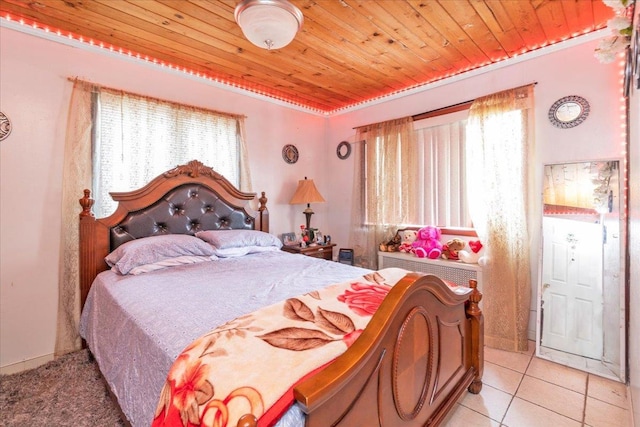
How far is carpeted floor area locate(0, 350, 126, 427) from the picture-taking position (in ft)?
5.29

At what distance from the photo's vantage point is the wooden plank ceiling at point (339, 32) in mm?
1908

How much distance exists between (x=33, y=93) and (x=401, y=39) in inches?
109

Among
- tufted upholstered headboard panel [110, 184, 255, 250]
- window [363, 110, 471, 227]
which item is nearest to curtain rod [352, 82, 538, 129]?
window [363, 110, 471, 227]

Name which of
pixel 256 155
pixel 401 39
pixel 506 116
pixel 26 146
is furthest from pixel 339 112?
pixel 26 146

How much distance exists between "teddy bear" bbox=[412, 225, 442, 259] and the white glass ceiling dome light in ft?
7.20

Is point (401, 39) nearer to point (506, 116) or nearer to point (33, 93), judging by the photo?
point (506, 116)

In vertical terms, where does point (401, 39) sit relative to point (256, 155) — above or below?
above

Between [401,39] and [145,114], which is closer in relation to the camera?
[401,39]

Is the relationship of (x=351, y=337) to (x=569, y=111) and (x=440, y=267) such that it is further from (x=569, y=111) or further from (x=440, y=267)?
(x=569, y=111)

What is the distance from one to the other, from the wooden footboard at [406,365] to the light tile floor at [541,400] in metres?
0.15

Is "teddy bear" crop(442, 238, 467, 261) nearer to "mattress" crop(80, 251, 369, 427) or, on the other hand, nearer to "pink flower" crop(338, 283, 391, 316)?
"mattress" crop(80, 251, 369, 427)

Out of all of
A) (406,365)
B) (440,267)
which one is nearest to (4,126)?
(406,365)

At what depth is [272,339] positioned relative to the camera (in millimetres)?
955

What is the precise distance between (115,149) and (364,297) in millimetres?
2394
